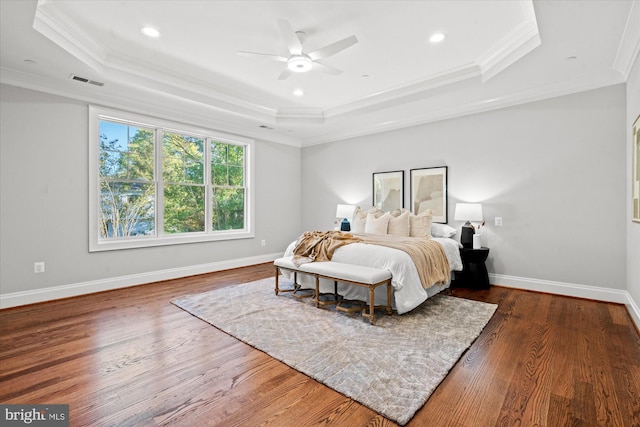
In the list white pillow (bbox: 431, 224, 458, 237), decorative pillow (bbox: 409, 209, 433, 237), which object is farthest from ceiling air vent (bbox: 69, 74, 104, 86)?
white pillow (bbox: 431, 224, 458, 237)

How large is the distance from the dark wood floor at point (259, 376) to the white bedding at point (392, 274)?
0.72m

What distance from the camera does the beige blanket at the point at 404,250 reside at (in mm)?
3412

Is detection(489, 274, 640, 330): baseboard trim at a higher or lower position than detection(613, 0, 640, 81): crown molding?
lower

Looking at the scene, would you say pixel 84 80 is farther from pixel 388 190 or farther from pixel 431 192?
pixel 431 192

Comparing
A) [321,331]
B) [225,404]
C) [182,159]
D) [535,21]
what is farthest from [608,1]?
[182,159]

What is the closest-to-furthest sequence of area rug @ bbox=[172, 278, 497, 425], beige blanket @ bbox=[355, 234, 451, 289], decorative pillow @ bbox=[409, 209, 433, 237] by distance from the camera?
area rug @ bbox=[172, 278, 497, 425] → beige blanket @ bbox=[355, 234, 451, 289] → decorative pillow @ bbox=[409, 209, 433, 237]

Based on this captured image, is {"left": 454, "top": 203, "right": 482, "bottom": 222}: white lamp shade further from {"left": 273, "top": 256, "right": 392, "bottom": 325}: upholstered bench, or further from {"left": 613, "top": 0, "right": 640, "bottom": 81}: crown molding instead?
{"left": 613, "top": 0, "right": 640, "bottom": 81}: crown molding

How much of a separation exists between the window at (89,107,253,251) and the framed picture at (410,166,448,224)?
10.4 feet

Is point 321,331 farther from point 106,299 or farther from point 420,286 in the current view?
point 106,299

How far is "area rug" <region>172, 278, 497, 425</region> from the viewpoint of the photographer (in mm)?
1934

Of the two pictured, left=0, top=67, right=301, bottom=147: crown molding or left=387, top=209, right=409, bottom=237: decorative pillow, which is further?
left=387, top=209, right=409, bottom=237: decorative pillow

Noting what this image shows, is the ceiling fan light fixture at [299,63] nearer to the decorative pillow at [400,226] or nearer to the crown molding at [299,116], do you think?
the crown molding at [299,116]

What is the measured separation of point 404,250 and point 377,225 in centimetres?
149

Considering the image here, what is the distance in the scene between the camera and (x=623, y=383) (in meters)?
1.97
